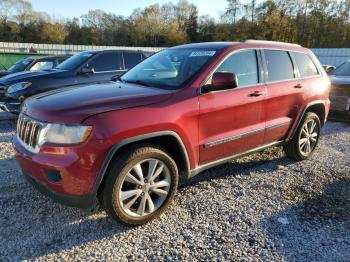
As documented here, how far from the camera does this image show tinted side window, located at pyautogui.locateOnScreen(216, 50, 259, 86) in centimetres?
399

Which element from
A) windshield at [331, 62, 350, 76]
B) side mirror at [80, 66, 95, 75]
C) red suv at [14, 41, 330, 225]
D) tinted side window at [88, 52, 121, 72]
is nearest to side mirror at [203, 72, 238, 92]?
red suv at [14, 41, 330, 225]

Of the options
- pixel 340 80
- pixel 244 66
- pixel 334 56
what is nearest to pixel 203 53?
pixel 244 66

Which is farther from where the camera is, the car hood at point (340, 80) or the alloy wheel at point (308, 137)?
the car hood at point (340, 80)

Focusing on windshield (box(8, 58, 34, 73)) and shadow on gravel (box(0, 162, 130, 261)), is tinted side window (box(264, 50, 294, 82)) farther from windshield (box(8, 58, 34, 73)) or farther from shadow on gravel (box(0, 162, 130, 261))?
windshield (box(8, 58, 34, 73))

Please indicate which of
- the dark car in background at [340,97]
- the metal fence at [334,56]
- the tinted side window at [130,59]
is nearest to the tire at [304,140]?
the dark car in background at [340,97]

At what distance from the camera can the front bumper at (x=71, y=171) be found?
287 centimetres

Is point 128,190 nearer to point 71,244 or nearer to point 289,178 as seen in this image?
point 71,244

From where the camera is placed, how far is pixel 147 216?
3371 millimetres

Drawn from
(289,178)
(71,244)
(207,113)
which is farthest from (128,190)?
(289,178)

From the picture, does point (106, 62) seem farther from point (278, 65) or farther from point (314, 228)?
point (314, 228)

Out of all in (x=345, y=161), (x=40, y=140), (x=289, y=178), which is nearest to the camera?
(x=40, y=140)

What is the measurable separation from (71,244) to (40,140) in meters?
0.98

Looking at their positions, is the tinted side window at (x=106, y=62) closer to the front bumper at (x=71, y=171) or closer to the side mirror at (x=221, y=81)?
the side mirror at (x=221, y=81)

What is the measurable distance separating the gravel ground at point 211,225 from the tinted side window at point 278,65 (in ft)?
4.49
